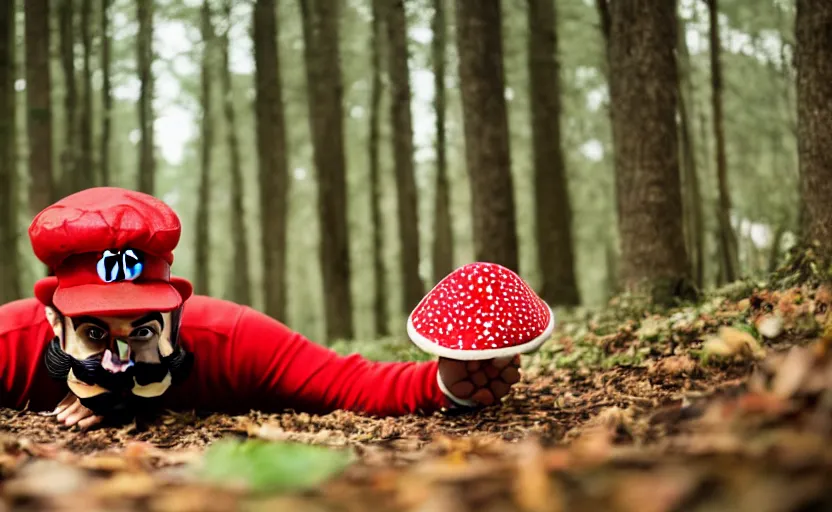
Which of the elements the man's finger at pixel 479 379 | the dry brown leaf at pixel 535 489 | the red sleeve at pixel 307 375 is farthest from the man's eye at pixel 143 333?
the dry brown leaf at pixel 535 489

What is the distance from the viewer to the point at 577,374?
4.77 meters

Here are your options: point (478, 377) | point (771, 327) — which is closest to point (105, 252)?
point (478, 377)

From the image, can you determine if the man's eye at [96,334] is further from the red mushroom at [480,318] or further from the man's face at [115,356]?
the red mushroom at [480,318]

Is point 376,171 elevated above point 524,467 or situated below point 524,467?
above

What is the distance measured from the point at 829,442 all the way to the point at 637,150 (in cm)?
576

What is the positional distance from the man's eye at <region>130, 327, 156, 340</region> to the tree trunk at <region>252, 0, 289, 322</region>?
1101 cm

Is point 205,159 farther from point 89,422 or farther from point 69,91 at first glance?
point 89,422

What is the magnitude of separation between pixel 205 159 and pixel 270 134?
469 cm

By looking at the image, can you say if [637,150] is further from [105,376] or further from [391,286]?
[391,286]

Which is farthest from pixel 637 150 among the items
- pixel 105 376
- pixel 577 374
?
pixel 105 376

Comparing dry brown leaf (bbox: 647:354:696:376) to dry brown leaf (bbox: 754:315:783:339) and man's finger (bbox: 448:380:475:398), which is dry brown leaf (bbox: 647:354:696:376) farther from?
man's finger (bbox: 448:380:475:398)

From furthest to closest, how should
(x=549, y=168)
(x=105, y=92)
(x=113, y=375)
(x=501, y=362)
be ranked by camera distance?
(x=105, y=92) → (x=549, y=168) → (x=501, y=362) → (x=113, y=375)

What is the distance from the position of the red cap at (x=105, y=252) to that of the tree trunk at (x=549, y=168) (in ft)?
28.5

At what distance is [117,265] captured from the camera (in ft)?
11.0
